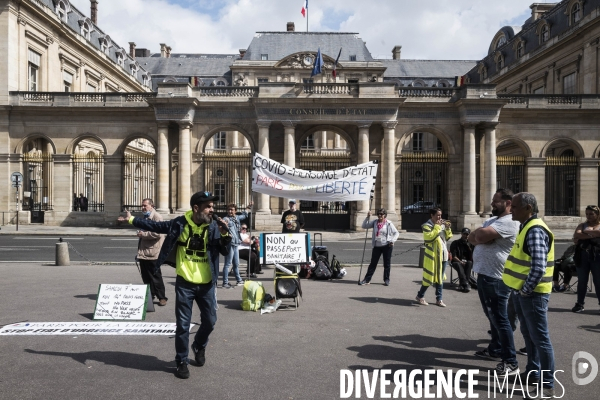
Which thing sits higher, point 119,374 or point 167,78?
point 167,78

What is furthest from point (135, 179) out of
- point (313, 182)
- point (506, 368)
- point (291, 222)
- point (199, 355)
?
point (506, 368)

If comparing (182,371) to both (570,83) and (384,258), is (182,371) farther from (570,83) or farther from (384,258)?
(570,83)

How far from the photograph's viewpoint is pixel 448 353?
6078mm

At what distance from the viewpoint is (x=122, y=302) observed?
7.46 meters

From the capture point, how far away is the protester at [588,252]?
8.45 metres

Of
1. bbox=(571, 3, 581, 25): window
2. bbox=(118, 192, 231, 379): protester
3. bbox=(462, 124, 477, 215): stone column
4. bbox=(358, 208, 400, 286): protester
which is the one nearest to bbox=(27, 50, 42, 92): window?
bbox=(462, 124, 477, 215): stone column

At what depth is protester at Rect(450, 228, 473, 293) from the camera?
1038cm

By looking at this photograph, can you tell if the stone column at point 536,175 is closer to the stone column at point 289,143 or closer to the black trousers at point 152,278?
the stone column at point 289,143

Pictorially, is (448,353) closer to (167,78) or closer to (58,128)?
(58,128)

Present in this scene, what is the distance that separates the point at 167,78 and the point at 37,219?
33.5 metres

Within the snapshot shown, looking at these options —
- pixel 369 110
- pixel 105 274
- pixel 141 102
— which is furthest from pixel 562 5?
pixel 105 274

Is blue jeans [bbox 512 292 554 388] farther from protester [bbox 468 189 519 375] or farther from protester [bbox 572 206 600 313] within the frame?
protester [bbox 572 206 600 313]

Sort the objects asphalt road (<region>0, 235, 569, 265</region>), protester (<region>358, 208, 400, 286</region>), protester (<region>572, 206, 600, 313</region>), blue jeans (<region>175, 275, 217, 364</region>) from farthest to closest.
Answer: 1. asphalt road (<region>0, 235, 569, 265</region>)
2. protester (<region>358, 208, 400, 286</region>)
3. protester (<region>572, 206, 600, 313</region>)
4. blue jeans (<region>175, 275, 217, 364</region>)

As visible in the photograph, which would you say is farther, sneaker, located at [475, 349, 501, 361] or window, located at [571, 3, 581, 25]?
window, located at [571, 3, 581, 25]
